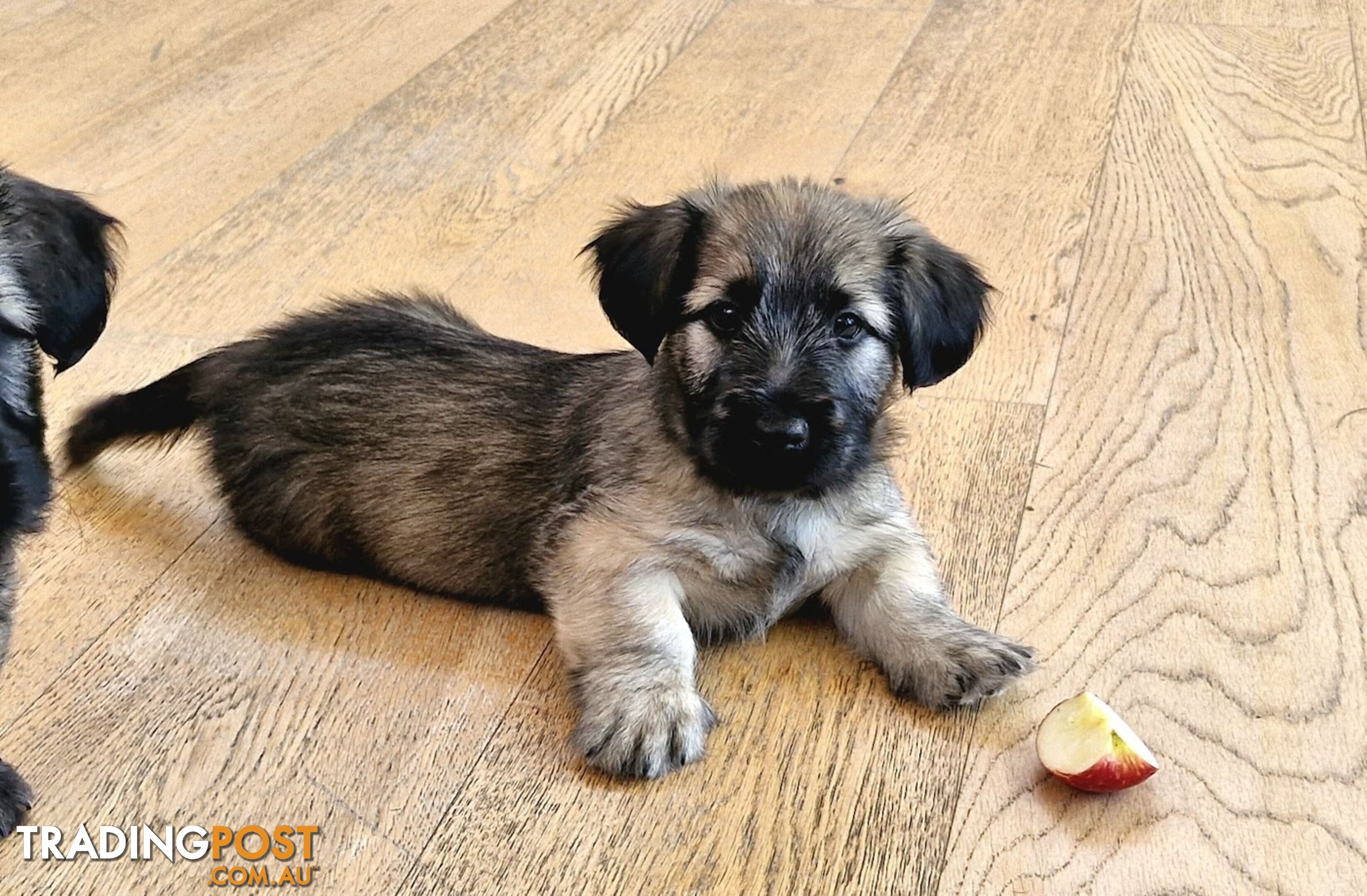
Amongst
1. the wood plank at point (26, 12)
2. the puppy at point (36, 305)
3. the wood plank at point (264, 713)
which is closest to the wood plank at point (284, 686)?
the wood plank at point (264, 713)

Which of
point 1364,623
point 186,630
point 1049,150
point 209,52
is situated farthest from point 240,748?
point 209,52

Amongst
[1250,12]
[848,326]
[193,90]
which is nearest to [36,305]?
[848,326]

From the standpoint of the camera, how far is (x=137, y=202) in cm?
330

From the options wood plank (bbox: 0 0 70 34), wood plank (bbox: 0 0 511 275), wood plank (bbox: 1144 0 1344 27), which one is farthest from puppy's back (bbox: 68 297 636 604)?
wood plank (bbox: 1144 0 1344 27)

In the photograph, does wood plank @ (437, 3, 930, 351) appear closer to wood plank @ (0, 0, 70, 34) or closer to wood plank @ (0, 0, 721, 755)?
wood plank @ (0, 0, 721, 755)

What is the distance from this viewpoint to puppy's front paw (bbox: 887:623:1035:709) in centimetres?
190

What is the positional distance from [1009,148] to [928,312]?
1.75 metres

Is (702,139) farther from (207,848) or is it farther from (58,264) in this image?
(207,848)

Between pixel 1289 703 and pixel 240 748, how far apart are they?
4.31ft

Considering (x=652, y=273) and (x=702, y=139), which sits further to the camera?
(x=702, y=139)

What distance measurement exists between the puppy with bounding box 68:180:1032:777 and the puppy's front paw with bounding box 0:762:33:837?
0.56m

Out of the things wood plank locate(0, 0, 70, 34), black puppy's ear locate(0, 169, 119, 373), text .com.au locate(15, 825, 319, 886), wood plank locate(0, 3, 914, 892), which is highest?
black puppy's ear locate(0, 169, 119, 373)

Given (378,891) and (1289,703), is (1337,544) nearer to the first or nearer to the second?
(1289,703)

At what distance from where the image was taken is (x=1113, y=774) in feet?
5.66
